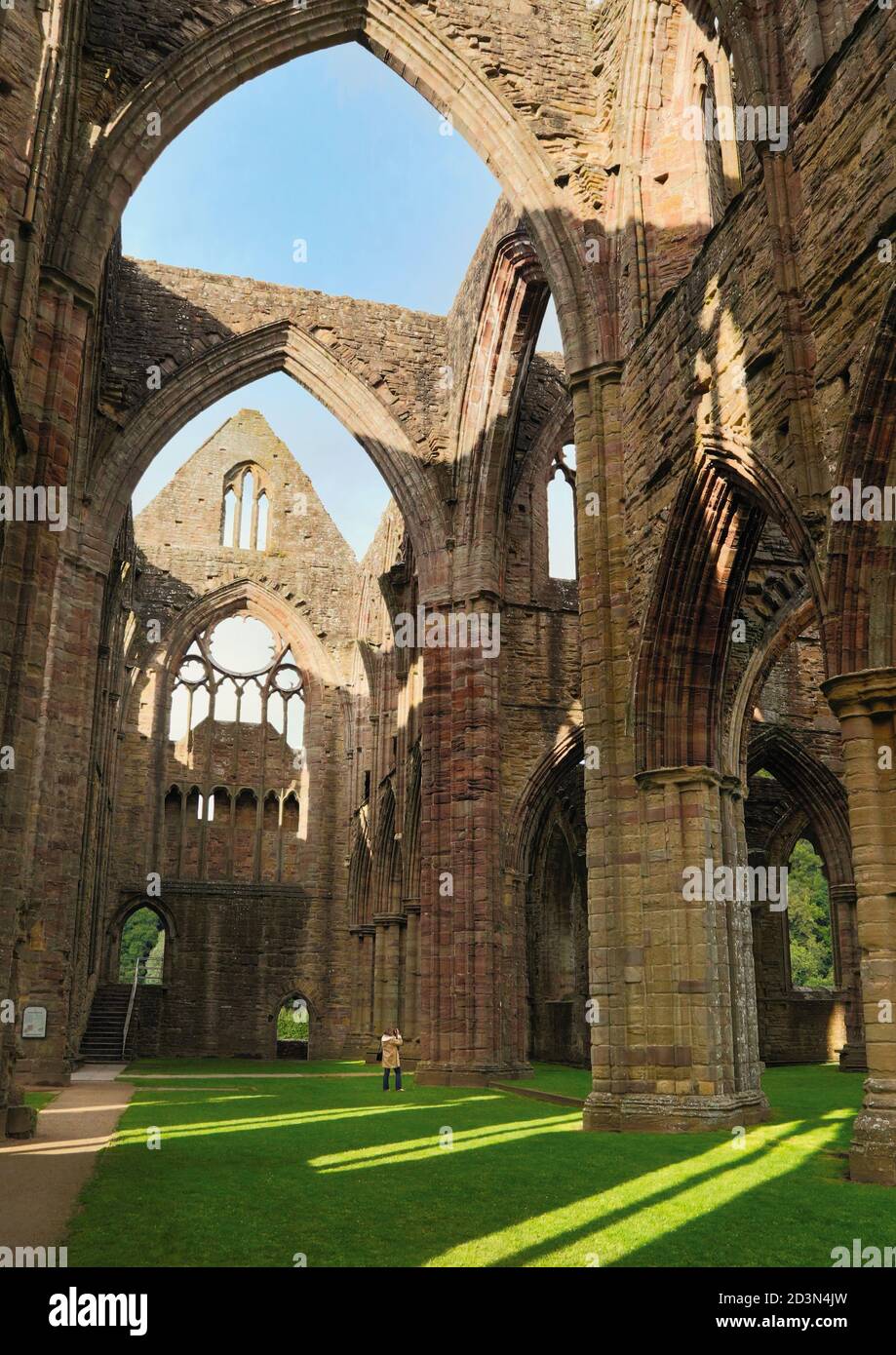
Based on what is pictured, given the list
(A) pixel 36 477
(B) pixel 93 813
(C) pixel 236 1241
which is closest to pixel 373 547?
(B) pixel 93 813

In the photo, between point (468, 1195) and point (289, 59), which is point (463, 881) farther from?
point (289, 59)

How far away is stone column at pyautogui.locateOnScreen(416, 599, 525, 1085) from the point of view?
16.5 meters

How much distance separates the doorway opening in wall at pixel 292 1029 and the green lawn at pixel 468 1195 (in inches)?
764

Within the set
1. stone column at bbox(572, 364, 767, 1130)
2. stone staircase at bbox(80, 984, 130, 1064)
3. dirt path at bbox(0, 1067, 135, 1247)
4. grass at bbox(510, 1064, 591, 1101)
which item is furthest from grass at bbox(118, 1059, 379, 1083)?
stone column at bbox(572, 364, 767, 1130)

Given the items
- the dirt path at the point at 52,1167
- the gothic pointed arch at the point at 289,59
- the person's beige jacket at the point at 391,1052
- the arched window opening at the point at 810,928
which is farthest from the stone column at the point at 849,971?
the arched window opening at the point at 810,928

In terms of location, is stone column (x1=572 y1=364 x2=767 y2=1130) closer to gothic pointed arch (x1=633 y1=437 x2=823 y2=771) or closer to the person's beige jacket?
gothic pointed arch (x1=633 y1=437 x2=823 y2=771)

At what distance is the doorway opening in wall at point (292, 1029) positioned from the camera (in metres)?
30.0

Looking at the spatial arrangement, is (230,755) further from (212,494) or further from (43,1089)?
(43,1089)

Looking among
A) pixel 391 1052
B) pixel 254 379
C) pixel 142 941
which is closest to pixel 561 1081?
pixel 391 1052

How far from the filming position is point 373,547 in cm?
2881

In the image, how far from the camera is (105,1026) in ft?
82.5

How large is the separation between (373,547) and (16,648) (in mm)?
19857

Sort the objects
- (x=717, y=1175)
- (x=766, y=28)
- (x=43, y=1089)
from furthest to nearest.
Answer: (x=43, y=1089)
(x=766, y=28)
(x=717, y=1175)

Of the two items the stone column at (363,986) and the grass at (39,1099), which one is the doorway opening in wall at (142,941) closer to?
the stone column at (363,986)
